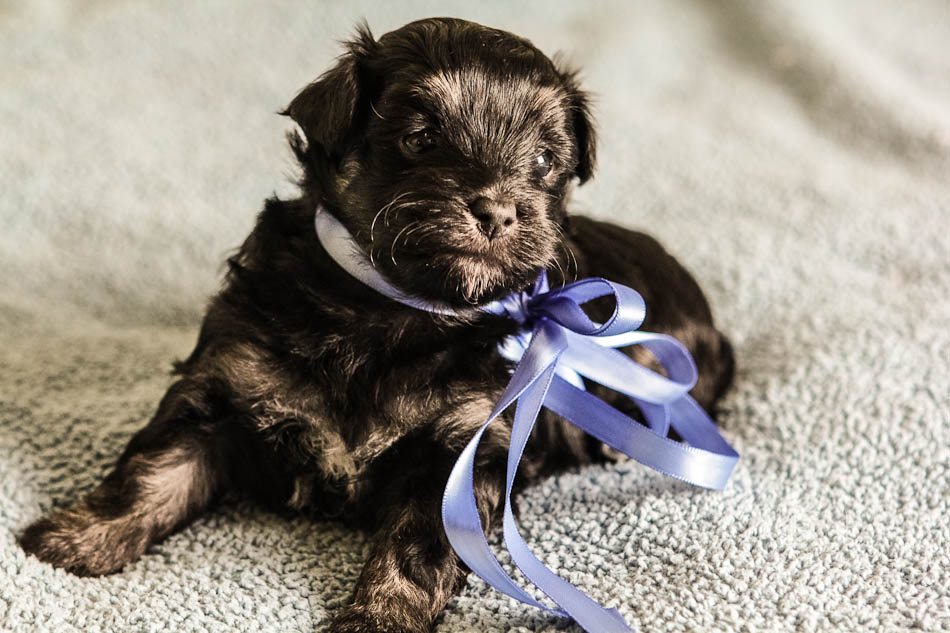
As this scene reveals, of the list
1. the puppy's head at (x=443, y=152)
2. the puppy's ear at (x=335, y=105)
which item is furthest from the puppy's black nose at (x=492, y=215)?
the puppy's ear at (x=335, y=105)

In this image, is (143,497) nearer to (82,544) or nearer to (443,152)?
(82,544)

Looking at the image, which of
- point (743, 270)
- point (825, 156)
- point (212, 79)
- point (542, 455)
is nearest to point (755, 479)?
point (542, 455)

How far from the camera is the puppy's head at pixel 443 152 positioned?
1928 millimetres

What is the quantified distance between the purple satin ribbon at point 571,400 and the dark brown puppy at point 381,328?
0.06m

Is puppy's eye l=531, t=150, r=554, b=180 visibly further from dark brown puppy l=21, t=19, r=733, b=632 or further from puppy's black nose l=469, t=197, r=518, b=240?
puppy's black nose l=469, t=197, r=518, b=240

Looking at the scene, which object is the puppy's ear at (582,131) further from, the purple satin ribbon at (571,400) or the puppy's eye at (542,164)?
the purple satin ribbon at (571,400)

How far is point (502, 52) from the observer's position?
83.0 inches

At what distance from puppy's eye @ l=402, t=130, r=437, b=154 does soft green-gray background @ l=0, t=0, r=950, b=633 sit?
860mm

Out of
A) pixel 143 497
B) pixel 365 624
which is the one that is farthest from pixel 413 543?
pixel 143 497

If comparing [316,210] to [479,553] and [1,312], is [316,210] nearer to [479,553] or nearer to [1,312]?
[479,553]

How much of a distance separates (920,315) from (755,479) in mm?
1058

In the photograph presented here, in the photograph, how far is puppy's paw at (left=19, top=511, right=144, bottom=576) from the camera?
210 cm

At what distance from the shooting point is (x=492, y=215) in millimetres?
1892

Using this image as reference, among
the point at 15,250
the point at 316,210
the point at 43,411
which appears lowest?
the point at 15,250
